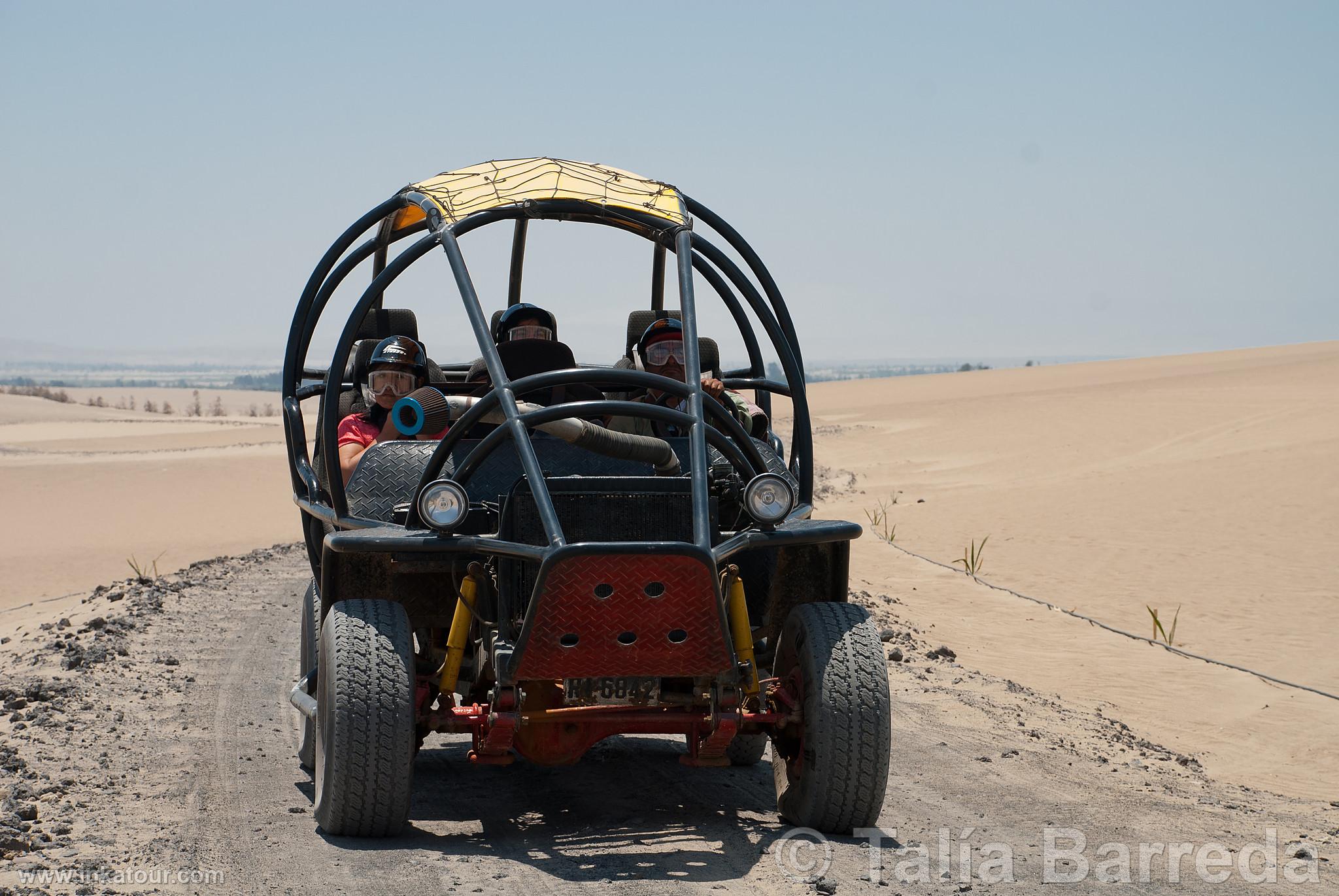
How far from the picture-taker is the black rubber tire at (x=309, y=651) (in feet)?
19.4

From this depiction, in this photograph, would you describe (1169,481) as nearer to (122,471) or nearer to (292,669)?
(292,669)

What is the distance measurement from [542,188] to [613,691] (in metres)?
2.55

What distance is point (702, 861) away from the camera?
15.9 feet

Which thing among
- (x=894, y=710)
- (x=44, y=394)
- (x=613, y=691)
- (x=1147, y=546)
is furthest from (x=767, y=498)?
(x=44, y=394)

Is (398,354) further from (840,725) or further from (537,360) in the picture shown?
(840,725)

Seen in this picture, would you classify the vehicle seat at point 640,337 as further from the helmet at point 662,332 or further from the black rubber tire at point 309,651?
the black rubber tire at point 309,651

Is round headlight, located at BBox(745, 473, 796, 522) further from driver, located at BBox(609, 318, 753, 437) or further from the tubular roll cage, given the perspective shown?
driver, located at BBox(609, 318, 753, 437)

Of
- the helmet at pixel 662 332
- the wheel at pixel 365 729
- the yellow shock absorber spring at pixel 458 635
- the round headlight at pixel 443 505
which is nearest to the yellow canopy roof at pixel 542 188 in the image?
the helmet at pixel 662 332

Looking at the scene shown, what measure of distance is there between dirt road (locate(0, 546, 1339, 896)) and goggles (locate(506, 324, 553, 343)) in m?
2.20

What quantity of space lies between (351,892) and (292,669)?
4595 millimetres

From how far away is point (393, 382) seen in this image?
684cm

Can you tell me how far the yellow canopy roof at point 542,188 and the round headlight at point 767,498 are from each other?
183cm

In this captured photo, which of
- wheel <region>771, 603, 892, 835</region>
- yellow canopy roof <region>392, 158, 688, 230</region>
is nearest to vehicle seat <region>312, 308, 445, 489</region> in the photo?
yellow canopy roof <region>392, 158, 688, 230</region>

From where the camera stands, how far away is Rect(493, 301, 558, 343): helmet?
24.6 feet
